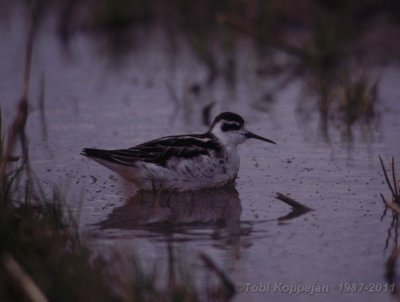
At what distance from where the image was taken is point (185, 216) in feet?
24.5

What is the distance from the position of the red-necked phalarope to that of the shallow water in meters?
0.14

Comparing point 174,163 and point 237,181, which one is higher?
point 174,163

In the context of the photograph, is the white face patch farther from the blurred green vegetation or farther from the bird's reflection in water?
the blurred green vegetation

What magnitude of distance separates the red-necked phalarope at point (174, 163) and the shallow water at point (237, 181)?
5.5 inches

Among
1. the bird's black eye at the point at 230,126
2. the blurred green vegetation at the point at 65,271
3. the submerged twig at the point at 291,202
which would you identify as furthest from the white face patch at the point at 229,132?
the blurred green vegetation at the point at 65,271

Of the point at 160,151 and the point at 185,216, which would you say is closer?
the point at 185,216

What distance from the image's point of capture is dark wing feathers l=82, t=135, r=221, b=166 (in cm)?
813

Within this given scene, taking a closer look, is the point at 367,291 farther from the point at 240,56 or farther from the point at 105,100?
the point at 240,56

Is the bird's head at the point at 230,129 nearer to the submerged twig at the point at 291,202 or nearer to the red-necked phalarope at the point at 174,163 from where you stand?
the red-necked phalarope at the point at 174,163

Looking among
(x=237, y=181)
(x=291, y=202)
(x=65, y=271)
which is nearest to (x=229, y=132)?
(x=237, y=181)

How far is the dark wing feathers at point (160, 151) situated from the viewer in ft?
26.7

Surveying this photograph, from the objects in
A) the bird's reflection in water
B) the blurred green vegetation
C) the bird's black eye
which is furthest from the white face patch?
the blurred green vegetation

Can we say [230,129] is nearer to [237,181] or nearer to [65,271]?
[237,181]

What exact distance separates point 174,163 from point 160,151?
18cm
